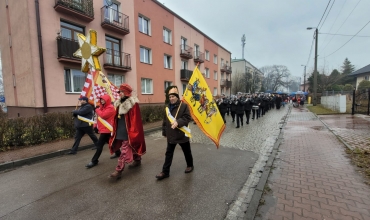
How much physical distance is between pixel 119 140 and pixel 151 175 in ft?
3.47

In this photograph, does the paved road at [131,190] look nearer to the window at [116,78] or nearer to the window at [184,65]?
the window at [116,78]

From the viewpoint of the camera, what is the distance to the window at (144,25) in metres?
17.4

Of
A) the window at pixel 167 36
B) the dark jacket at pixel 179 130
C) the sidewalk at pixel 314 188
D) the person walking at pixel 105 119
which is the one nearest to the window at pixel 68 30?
the window at pixel 167 36

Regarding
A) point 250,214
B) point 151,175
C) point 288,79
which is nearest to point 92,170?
point 151,175

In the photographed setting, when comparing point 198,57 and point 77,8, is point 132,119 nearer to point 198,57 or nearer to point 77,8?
point 77,8

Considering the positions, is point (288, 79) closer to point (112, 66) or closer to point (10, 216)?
point (112, 66)

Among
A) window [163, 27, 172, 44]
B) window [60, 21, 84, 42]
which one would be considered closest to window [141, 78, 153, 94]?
window [163, 27, 172, 44]

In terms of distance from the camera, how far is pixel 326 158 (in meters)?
4.79

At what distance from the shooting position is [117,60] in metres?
15.0

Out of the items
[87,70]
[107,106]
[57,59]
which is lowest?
[107,106]

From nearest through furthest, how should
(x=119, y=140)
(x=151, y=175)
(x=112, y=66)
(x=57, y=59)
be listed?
(x=151, y=175), (x=119, y=140), (x=57, y=59), (x=112, y=66)

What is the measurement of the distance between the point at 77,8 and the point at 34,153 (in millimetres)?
9903

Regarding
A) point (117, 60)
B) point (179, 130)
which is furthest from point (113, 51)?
point (179, 130)

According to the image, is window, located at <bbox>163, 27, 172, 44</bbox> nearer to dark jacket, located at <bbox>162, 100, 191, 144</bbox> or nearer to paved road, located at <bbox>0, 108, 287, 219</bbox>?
paved road, located at <bbox>0, 108, 287, 219</bbox>
